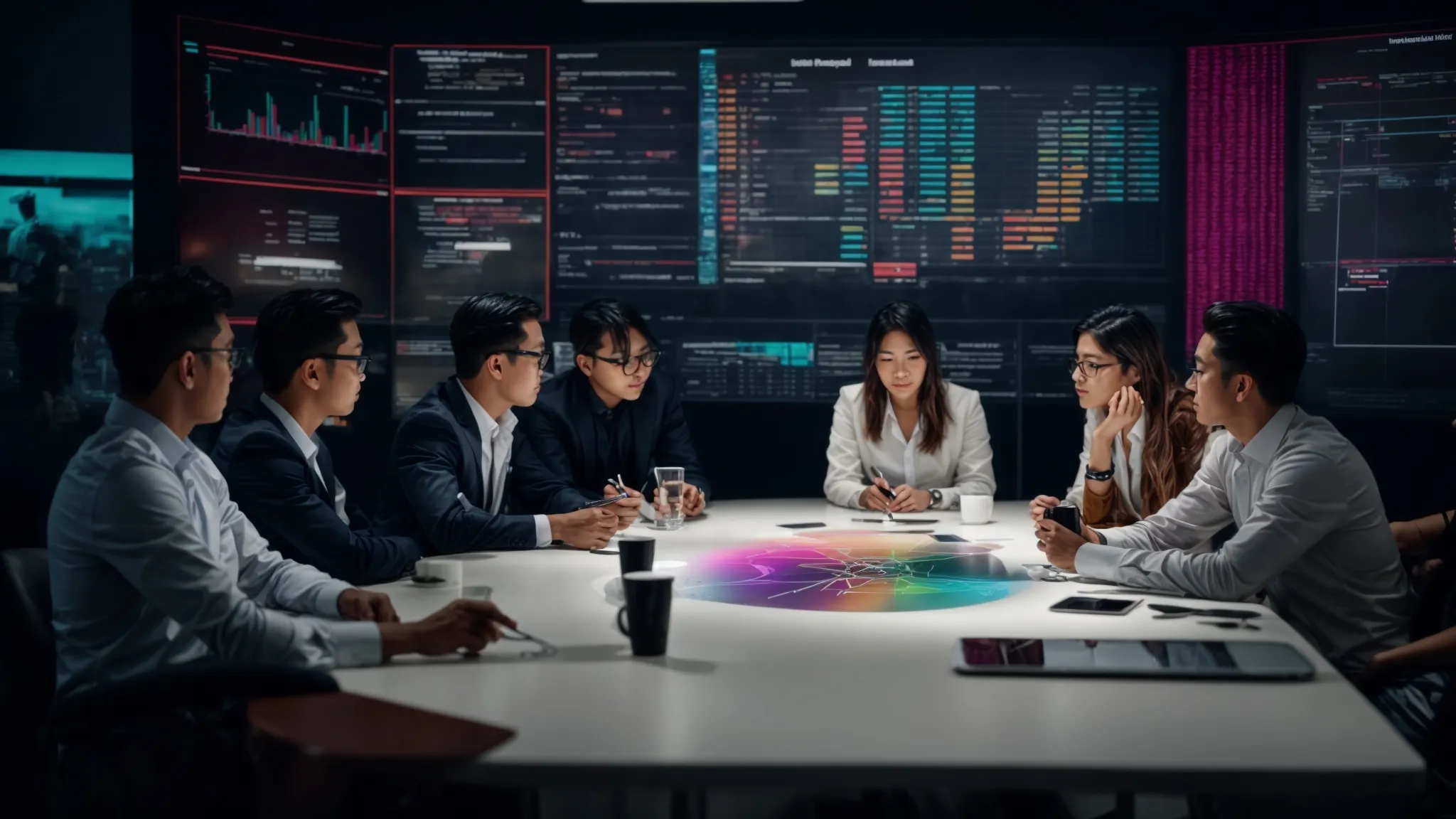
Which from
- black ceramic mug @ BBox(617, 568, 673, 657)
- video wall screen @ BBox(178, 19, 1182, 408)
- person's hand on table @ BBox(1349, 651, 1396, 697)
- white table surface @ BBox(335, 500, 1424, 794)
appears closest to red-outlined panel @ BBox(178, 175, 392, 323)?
video wall screen @ BBox(178, 19, 1182, 408)

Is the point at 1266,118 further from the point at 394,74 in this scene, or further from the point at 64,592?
the point at 64,592

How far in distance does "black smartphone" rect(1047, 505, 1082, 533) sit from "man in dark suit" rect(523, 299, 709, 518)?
1.58 metres

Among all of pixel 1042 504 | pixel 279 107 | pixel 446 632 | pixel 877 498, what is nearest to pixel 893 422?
pixel 877 498

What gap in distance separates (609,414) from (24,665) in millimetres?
2515

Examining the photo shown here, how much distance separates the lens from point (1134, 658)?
189 cm

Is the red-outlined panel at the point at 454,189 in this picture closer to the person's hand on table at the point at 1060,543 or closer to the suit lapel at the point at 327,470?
the suit lapel at the point at 327,470

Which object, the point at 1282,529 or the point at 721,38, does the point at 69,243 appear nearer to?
the point at 721,38

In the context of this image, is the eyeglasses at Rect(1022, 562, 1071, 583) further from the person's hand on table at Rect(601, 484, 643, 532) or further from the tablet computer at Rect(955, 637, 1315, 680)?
the person's hand on table at Rect(601, 484, 643, 532)

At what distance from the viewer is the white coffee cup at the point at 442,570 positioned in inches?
103

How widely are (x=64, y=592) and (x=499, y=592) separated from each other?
2.65 ft

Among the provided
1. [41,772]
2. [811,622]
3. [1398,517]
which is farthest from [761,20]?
[41,772]

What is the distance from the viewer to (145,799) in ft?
5.74

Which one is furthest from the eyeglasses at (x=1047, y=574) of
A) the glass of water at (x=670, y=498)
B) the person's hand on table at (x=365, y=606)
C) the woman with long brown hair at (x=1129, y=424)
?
the person's hand on table at (x=365, y=606)

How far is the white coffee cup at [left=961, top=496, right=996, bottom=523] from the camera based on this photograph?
371 cm
